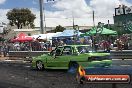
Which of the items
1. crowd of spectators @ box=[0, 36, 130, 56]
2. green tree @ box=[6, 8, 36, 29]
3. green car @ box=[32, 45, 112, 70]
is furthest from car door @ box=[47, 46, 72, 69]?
green tree @ box=[6, 8, 36, 29]

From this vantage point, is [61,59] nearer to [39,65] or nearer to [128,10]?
[39,65]

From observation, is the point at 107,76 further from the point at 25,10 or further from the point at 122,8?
the point at 25,10

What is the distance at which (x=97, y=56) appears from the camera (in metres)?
17.1

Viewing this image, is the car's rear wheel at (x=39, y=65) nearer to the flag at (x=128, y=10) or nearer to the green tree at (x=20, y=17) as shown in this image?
the flag at (x=128, y=10)

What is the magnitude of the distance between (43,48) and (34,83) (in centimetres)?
1924

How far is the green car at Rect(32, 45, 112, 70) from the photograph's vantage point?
17.2 m

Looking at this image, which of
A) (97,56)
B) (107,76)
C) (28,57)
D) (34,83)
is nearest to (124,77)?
(107,76)

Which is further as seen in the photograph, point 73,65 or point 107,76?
point 73,65

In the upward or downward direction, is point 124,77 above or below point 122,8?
below

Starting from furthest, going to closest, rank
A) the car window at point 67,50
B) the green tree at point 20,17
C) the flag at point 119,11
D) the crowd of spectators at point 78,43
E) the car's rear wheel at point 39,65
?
the green tree at point 20,17 → the flag at point 119,11 → the crowd of spectators at point 78,43 → the car's rear wheel at point 39,65 → the car window at point 67,50

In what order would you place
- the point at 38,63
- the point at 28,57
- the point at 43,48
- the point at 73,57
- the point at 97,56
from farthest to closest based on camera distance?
1. the point at 43,48
2. the point at 28,57
3. the point at 38,63
4. the point at 73,57
5. the point at 97,56

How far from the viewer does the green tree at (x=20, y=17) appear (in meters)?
109

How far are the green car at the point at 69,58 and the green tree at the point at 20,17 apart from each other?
87622mm

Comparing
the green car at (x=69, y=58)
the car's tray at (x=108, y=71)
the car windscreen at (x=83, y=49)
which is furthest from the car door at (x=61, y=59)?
the car's tray at (x=108, y=71)
